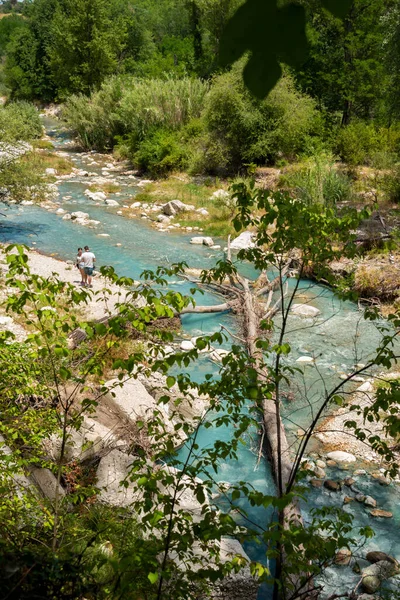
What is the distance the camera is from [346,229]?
13.8 feet

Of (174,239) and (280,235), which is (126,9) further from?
(280,235)

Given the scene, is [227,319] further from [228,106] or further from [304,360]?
[228,106]

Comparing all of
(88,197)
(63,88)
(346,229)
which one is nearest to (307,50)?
(346,229)

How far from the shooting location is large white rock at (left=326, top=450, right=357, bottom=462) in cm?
748

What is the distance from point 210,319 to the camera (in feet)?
37.8

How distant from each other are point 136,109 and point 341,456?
20.9 m

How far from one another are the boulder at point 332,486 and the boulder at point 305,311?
5070 mm

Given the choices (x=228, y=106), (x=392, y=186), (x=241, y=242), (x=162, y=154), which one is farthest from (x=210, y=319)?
(x=162, y=154)

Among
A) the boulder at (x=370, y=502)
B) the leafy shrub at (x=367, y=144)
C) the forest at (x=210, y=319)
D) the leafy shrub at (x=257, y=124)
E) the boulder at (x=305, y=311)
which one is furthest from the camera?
the leafy shrub at (x=257, y=124)

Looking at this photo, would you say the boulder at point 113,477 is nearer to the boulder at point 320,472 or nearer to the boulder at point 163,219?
the boulder at point 320,472

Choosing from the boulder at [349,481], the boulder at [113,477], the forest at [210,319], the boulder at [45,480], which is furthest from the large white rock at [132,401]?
the boulder at [349,481]

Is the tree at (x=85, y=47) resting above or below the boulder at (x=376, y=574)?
above

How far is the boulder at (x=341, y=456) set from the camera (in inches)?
295

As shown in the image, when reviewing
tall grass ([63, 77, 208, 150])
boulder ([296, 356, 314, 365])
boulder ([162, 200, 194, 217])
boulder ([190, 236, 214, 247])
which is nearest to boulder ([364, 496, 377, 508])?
boulder ([296, 356, 314, 365])
